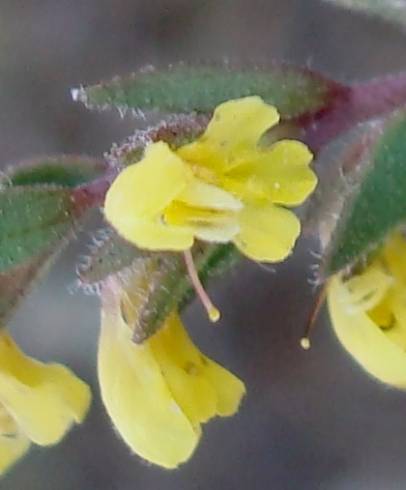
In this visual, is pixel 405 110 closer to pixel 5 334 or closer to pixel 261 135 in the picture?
pixel 261 135

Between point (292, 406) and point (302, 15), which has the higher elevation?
point (302, 15)

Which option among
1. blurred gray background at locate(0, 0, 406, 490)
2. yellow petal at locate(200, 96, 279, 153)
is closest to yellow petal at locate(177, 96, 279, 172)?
yellow petal at locate(200, 96, 279, 153)

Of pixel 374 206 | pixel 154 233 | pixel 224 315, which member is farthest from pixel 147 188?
pixel 224 315

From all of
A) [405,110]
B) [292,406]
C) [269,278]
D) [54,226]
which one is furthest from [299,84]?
[292,406]

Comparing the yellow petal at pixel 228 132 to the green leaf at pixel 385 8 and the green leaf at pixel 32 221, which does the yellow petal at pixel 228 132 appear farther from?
the green leaf at pixel 385 8

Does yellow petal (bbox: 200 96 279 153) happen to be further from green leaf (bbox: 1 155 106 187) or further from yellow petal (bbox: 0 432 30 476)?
yellow petal (bbox: 0 432 30 476)

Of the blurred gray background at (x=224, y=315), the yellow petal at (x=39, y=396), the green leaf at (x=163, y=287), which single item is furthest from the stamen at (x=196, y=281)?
the blurred gray background at (x=224, y=315)

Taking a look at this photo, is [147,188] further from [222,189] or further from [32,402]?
[32,402]
